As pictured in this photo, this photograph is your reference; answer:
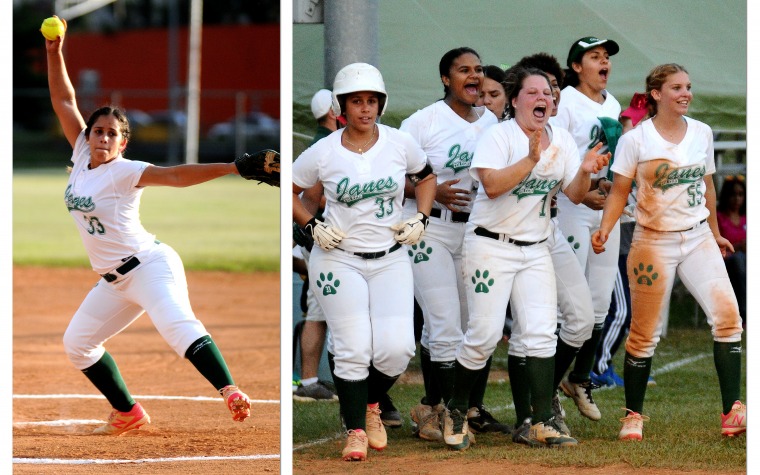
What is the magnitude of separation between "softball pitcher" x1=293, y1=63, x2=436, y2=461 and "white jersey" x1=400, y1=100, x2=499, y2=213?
0.46m

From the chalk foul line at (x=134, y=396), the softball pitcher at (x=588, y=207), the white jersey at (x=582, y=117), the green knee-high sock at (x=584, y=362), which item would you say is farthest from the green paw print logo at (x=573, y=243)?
the chalk foul line at (x=134, y=396)

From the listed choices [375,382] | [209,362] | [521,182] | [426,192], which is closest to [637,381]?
[521,182]

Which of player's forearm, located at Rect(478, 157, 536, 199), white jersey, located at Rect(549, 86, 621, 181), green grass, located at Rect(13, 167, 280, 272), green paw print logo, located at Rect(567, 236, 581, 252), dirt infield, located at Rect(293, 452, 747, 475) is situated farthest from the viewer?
green grass, located at Rect(13, 167, 280, 272)

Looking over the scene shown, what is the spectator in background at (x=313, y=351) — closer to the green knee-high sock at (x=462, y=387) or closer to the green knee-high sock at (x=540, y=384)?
the green knee-high sock at (x=462, y=387)

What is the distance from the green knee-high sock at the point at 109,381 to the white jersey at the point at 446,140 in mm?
1824

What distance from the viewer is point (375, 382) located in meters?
5.27

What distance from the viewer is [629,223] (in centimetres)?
665

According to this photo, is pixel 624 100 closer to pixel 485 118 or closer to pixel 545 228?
pixel 485 118

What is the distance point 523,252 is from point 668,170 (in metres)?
0.76

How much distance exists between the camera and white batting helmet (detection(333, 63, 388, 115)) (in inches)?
197

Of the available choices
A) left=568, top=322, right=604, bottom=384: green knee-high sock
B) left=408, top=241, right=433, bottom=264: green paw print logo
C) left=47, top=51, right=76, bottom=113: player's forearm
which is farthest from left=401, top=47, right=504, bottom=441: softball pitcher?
left=47, top=51, right=76, bottom=113: player's forearm

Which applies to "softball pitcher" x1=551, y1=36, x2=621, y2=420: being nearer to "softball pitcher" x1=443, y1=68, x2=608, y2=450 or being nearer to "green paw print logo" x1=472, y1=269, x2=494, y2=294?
"softball pitcher" x1=443, y1=68, x2=608, y2=450

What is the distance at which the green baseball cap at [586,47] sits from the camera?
19.0ft
